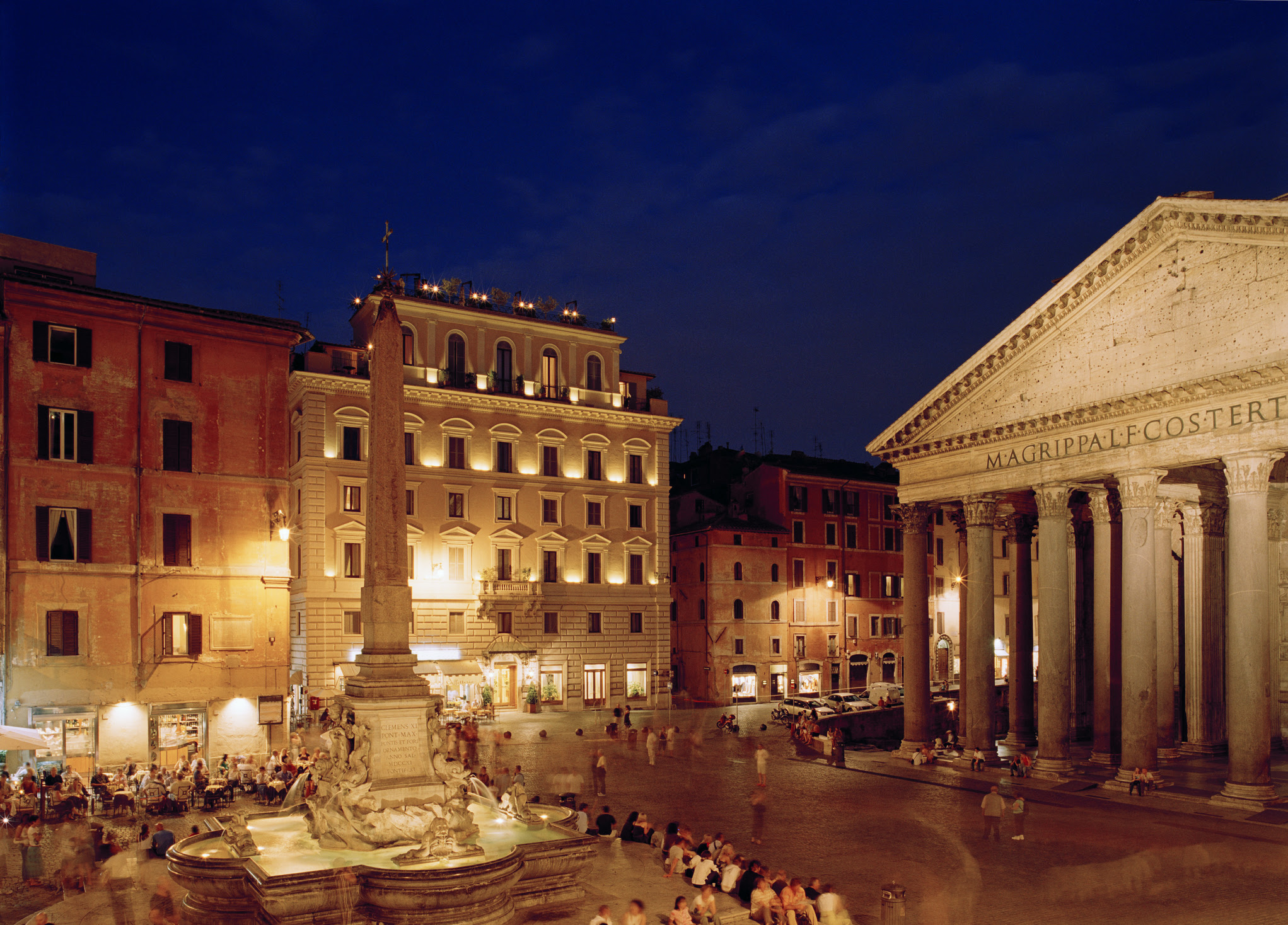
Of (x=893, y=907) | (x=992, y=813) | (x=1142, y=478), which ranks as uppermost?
(x=1142, y=478)

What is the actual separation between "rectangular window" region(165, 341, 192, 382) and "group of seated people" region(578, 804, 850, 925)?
19.3 meters

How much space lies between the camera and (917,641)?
1206 inches

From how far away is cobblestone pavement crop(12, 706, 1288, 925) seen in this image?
15.5 meters

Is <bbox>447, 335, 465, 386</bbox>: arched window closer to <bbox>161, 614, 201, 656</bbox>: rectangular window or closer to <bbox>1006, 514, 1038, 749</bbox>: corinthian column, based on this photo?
<bbox>161, 614, 201, 656</bbox>: rectangular window

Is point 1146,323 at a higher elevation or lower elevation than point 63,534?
higher

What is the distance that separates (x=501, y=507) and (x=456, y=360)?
6.54 metres

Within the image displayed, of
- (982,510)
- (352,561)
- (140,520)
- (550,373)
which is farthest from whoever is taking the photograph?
(550,373)

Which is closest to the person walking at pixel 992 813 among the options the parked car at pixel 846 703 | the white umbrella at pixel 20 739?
the parked car at pixel 846 703

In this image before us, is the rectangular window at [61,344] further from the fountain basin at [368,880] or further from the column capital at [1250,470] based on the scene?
the column capital at [1250,470]

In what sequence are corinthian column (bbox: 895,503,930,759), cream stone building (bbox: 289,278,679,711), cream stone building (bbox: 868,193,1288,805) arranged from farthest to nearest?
cream stone building (bbox: 289,278,679,711) → corinthian column (bbox: 895,503,930,759) → cream stone building (bbox: 868,193,1288,805)

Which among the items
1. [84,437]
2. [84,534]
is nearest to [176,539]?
[84,534]

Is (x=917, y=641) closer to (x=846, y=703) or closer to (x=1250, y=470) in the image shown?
(x=1250, y=470)

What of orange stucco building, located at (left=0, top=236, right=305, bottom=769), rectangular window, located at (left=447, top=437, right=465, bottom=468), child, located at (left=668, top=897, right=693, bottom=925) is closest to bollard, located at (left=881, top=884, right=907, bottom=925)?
child, located at (left=668, top=897, right=693, bottom=925)

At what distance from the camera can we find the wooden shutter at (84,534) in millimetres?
28344
